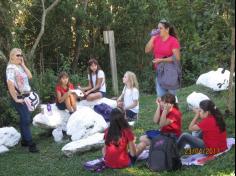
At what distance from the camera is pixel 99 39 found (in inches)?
607

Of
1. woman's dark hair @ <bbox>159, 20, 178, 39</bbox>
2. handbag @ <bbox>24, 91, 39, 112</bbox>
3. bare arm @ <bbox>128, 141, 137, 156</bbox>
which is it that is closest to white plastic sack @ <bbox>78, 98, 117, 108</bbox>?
handbag @ <bbox>24, 91, 39, 112</bbox>

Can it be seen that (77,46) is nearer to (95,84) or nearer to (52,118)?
(95,84)

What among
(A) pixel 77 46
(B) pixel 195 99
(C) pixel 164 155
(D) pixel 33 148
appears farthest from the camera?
(A) pixel 77 46

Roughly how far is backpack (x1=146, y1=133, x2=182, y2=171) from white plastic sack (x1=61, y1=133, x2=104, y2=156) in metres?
1.41

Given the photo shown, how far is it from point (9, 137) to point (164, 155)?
3.32 m

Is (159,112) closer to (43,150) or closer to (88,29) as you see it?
(43,150)

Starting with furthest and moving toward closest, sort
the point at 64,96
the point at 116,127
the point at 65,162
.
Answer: the point at 64,96, the point at 65,162, the point at 116,127

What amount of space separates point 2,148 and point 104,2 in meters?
7.73

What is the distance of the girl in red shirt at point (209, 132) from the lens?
19.7ft

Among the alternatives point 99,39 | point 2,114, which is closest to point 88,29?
point 99,39

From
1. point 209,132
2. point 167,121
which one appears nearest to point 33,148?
point 167,121

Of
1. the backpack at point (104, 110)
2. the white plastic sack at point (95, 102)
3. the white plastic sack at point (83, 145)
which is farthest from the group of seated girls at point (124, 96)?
the white plastic sack at point (83, 145)

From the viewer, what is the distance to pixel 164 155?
19.1ft

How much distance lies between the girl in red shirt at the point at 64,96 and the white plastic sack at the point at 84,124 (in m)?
0.61
